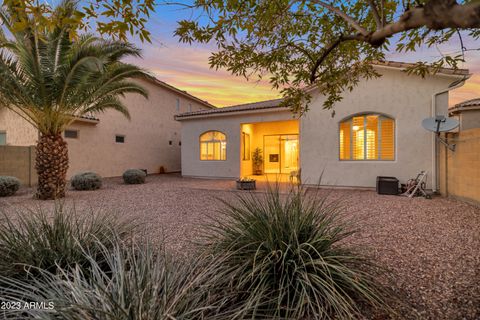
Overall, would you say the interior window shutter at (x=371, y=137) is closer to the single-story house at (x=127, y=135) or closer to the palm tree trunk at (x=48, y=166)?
the single-story house at (x=127, y=135)

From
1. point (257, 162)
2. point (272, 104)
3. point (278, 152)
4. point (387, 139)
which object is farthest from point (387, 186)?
point (257, 162)

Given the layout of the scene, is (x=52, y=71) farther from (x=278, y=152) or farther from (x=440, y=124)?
Result: (x=440, y=124)

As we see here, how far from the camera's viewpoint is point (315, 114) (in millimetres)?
12055

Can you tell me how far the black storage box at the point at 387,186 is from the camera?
10.1 metres

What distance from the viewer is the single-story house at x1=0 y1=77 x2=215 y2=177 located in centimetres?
1492

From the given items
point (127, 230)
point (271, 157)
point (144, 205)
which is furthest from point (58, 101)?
point (271, 157)

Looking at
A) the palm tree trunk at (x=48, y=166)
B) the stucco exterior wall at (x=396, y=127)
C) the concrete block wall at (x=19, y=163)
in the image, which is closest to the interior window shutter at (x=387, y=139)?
the stucco exterior wall at (x=396, y=127)

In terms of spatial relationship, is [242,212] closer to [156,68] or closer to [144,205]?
[144,205]

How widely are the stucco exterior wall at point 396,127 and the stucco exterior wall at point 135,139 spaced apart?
12.0 m

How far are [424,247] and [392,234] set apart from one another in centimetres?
75

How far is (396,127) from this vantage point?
419 inches

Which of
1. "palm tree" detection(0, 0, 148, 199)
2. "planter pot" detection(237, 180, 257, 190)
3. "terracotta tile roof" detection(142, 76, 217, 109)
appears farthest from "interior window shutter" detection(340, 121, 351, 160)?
"terracotta tile roof" detection(142, 76, 217, 109)

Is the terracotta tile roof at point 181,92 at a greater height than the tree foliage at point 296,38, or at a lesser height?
greater

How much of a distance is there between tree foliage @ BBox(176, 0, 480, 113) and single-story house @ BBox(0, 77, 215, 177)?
10.0 metres
